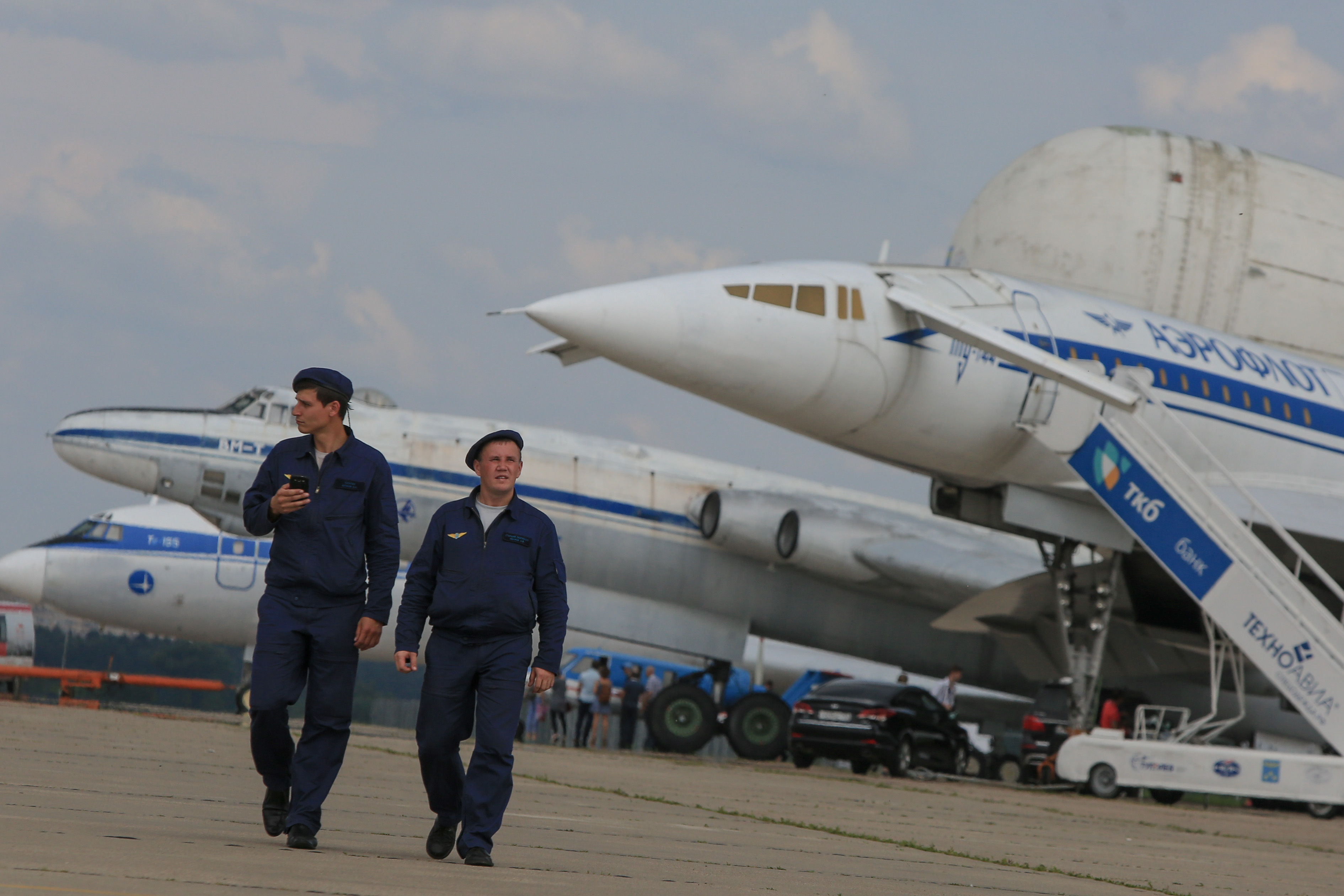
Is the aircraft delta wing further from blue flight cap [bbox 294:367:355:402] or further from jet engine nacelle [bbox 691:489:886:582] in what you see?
blue flight cap [bbox 294:367:355:402]

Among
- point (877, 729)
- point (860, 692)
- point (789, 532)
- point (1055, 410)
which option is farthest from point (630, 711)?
point (1055, 410)

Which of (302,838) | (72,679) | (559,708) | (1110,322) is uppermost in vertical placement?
(1110,322)

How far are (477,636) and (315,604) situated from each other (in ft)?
1.88

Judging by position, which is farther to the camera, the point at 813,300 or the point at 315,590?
the point at 813,300

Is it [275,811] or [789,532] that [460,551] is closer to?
[275,811]

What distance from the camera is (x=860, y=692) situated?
17344mm

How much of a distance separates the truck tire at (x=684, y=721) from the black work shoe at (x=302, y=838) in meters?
13.6

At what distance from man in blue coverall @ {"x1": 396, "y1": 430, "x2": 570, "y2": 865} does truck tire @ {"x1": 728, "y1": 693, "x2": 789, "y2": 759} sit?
528 inches

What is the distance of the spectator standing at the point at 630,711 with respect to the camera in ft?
69.2

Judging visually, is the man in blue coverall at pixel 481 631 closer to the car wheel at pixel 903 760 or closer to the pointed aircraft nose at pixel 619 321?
the pointed aircraft nose at pixel 619 321

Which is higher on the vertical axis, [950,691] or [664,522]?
[664,522]

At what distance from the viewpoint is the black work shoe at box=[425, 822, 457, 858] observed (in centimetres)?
507

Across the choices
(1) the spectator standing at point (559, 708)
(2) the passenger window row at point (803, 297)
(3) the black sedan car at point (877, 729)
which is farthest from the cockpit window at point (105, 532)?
(2) the passenger window row at point (803, 297)

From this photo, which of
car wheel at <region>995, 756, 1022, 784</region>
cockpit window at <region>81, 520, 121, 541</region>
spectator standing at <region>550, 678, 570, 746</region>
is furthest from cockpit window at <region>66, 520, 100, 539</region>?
car wheel at <region>995, 756, 1022, 784</region>
